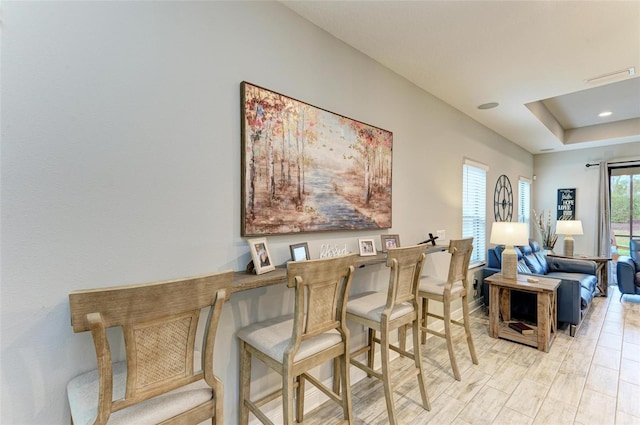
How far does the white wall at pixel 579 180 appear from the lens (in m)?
5.50

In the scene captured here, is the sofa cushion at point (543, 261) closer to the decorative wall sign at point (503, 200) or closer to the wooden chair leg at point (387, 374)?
the decorative wall sign at point (503, 200)

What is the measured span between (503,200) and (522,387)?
3.33 meters

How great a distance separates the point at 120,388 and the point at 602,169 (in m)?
7.52

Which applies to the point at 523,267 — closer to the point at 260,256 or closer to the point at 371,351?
the point at 371,351

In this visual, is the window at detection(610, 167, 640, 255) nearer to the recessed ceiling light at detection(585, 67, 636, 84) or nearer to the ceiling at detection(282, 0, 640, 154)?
the ceiling at detection(282, 0, 640, 154)

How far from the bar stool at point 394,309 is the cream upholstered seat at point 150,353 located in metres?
1.06

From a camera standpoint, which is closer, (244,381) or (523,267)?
(244,381)

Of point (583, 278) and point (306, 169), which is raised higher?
point (306, 169)

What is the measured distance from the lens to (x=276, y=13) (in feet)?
6.19

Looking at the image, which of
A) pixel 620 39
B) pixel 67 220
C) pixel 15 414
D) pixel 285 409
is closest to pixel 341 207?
pixel 285 409

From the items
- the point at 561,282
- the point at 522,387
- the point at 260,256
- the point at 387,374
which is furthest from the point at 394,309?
the point at 561,282

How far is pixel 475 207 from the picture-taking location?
413cm

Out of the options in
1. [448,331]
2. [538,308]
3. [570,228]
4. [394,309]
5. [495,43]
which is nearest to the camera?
[394,309]

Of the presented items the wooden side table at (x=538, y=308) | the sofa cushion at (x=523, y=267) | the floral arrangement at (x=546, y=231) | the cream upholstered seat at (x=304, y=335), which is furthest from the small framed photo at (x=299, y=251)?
the floral arrangement at (x=546, y=231)
